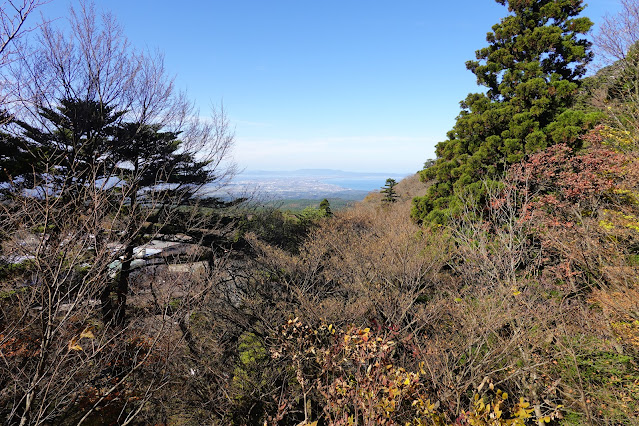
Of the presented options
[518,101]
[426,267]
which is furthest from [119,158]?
[518,101]

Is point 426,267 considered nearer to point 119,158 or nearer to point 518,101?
point 518,101

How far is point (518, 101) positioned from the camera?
1193 centimetres

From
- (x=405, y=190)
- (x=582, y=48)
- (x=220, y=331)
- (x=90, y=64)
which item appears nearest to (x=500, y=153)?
(x=582, y=48)

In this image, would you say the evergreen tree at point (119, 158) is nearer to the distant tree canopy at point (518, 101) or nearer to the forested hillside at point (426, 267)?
the forested hillside at point (426, 267)

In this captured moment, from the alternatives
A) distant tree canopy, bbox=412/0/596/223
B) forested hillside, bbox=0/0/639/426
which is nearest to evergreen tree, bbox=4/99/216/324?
forested hillside, bbox=0/0/639/426

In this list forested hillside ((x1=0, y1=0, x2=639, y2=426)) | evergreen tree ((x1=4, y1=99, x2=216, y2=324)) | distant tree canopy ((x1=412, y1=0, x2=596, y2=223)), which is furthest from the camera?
distant tree canopy ((x1=412, y1=0, x2=596, y2=223))

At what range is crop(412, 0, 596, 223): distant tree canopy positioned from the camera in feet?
36.8

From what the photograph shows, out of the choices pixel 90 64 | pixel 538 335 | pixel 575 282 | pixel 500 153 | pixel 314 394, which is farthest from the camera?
pixel 500 153

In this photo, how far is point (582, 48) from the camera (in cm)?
1137

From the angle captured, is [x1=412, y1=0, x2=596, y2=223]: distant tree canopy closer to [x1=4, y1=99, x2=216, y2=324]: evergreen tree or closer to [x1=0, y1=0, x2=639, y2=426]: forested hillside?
[x1=0, y1=0, x2=639, y2=426]: forested hillside

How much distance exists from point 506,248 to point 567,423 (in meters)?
4.37

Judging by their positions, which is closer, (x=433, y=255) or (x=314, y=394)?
(x=314, y=394)

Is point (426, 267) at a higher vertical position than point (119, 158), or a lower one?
lower

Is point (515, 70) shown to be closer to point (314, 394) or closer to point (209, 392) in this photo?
point (314, 394)
